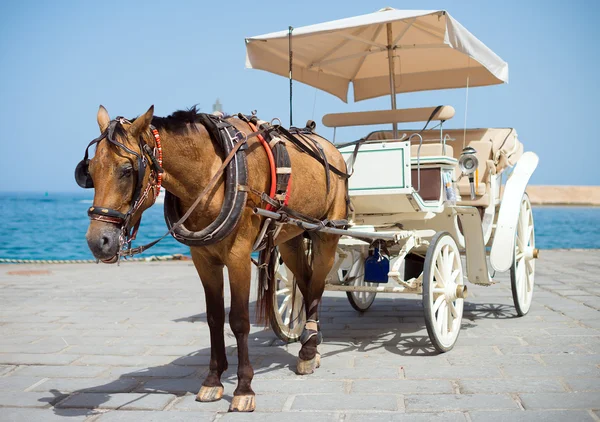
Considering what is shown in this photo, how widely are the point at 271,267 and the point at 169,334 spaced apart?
145 centimetres

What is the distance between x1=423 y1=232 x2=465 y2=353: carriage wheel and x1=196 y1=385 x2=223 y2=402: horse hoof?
163cm

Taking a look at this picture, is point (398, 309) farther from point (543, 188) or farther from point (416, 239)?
point (543, 188)

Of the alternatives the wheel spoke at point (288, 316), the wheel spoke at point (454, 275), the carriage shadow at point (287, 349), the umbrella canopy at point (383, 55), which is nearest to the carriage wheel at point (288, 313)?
the wheel spoke at point (288, 316)

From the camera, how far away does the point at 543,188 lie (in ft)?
220

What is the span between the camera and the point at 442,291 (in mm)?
5188

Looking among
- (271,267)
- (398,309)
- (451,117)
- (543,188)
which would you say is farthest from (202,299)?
(543,188)

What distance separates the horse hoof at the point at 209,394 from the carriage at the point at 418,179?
1036mm

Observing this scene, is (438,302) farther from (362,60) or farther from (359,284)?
(362,60)

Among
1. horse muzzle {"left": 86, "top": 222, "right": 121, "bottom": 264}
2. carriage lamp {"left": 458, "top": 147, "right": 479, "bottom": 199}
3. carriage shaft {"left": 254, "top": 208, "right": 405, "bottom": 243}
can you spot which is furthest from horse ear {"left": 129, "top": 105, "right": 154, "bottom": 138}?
carriage lamp {"left": 458, "top": 147, "right": 479, "bottom": 199}

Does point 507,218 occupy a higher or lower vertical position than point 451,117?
lower

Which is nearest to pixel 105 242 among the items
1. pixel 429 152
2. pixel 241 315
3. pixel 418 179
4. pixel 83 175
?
pixel 83 175

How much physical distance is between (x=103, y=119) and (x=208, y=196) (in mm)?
675

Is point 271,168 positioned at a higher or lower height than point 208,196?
higher

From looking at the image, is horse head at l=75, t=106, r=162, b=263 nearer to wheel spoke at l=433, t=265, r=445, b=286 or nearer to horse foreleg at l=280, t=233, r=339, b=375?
horse foreleg at l=280, t=233, r=339, b=375
